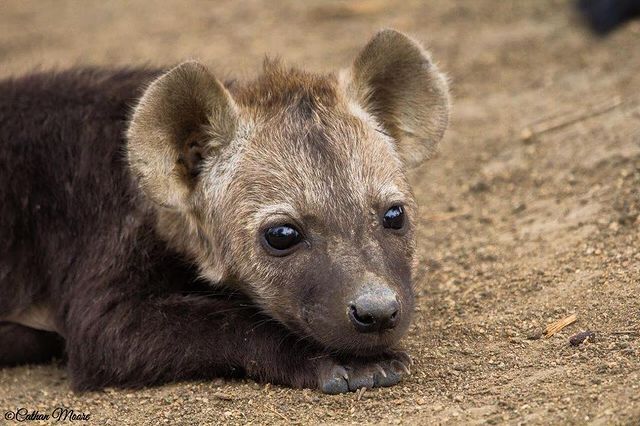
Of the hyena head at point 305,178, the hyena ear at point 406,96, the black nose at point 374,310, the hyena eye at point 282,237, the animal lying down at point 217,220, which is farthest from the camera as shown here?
the hyena ear at point 406,96

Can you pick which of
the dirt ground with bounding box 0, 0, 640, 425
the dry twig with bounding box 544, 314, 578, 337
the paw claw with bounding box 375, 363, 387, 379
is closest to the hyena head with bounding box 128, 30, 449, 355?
the paw claw with bounding box 375, 363, 387, 379

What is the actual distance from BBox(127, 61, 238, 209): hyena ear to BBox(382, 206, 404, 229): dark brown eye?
1.02 m

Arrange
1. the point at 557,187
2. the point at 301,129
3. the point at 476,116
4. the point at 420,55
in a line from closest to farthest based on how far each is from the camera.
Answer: the point at 301,129 → the point at 420,55 → the point at 557,187 → the point at 476,116

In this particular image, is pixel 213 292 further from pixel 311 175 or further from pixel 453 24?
pixel 453 24

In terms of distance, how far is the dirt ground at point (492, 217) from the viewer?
16.1 feet

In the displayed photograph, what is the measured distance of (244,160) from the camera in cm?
568

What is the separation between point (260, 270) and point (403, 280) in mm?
773

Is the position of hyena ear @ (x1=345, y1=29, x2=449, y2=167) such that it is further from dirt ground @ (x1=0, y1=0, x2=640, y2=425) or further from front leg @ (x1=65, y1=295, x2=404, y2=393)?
front leg @ (x1=65, y1=295, x2=404, y2=393)

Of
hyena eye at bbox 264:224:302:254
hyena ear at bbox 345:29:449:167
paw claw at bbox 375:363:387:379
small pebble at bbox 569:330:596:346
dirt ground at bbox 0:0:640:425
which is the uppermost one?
hyena ear at bbox 345:29:449:167

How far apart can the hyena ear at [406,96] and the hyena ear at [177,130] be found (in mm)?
826

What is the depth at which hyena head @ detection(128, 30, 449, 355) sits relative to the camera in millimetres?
5078

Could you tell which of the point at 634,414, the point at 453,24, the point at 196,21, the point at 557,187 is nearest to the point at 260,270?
the point at 634,414

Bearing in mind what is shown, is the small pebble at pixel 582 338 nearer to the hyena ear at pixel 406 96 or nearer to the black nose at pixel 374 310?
the black nose at pixel 374 310

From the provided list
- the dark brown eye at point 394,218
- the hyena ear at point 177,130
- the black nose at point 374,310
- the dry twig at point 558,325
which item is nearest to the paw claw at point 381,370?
the black nose at point 374,310
